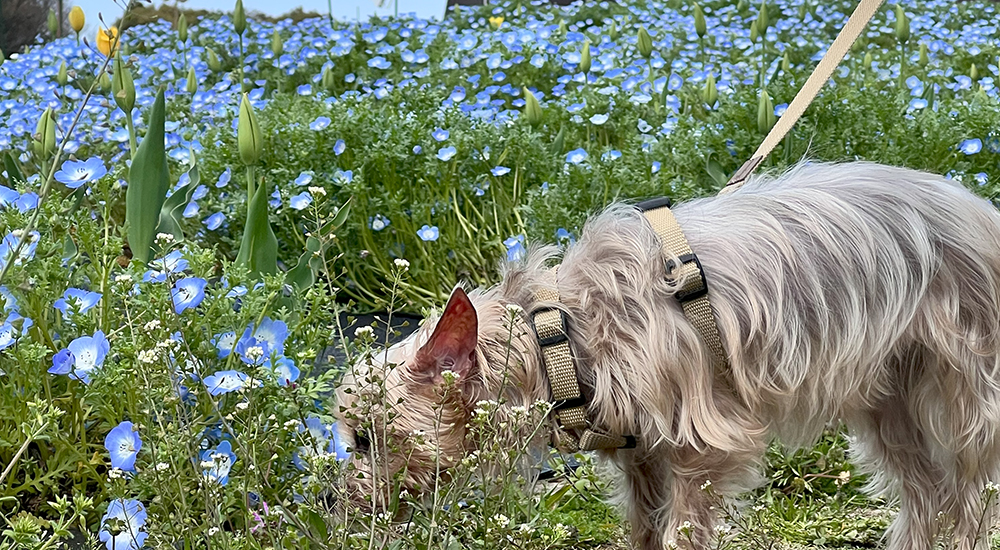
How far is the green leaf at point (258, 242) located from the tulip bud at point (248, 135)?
0.90 ft

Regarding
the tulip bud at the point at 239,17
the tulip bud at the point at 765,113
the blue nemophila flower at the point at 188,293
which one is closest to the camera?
the blue nemophila flower at the point at 188,293

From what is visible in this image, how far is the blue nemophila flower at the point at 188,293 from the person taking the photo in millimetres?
2465

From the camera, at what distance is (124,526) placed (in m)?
2.04

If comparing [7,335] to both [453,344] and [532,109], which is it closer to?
[453,344]

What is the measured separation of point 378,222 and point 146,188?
4.76ft

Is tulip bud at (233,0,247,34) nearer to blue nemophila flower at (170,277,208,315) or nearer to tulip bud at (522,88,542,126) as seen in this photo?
tulip bud at (522,88,542,126)

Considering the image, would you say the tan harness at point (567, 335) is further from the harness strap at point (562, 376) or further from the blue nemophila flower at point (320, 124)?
the blue nemophila flower at point (320, 124)

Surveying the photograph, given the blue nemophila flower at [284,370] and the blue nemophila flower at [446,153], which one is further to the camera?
the blue nemophila flower at [446,153]

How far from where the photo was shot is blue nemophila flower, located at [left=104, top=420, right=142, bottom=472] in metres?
2.24

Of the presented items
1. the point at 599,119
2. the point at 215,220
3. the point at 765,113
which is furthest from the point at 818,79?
the point at 215,220

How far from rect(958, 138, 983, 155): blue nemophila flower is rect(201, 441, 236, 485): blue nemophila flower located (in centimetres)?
298

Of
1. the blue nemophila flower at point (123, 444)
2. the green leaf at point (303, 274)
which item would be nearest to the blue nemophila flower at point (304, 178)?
the green leaf at point (303, 274)

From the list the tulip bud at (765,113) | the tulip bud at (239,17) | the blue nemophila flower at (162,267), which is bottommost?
the tulip bud at (239,17)

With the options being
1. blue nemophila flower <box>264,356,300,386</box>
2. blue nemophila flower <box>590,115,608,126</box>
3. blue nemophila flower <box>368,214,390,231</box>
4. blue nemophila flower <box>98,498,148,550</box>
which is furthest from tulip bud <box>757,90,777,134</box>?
blue nemophila flower <box>98,498,148,550</box>
